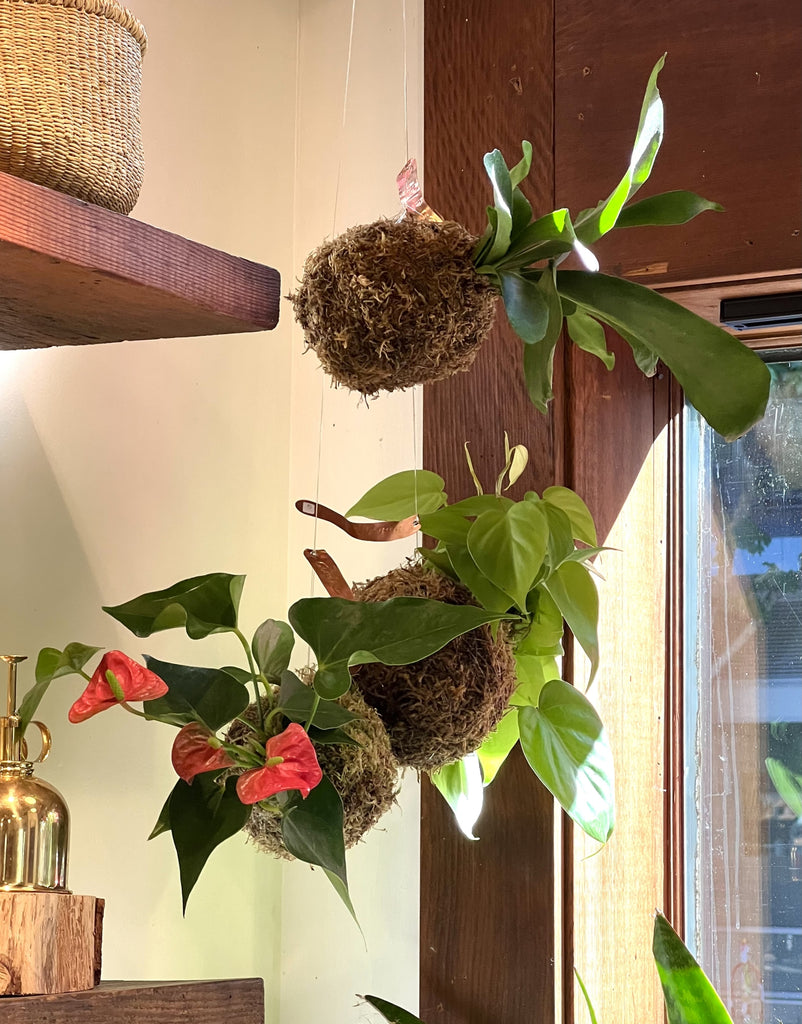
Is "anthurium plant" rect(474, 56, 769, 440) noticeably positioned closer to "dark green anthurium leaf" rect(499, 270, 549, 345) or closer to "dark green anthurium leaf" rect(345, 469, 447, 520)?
"dark green anthurium leaf" rect(499, 270, 549, 345)

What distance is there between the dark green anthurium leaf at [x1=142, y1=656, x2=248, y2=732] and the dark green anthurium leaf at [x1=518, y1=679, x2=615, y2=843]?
269 mm

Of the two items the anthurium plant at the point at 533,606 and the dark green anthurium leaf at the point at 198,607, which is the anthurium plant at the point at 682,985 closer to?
the anthurium plant at the point at 533,606

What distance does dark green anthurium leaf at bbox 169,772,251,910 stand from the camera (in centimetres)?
79

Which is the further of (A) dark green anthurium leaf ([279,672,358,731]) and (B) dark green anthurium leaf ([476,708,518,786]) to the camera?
(B) dark green anthurium leaf ([476,708,518,786])

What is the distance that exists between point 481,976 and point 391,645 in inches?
20.4

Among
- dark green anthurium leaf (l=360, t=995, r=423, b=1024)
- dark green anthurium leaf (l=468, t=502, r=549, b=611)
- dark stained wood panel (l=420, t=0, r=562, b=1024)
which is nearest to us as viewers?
dark green anthurium leaf (l=468, t=502, r=549, b=611)

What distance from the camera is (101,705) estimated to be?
0.77m

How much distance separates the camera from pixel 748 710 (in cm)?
127

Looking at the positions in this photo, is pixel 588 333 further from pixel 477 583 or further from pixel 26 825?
pixel 26 825

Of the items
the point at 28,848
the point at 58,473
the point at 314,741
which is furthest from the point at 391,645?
the point at 58,473

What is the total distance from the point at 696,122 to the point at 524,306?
424 mm

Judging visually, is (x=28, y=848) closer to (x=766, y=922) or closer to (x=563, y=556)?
(x=563, y=556)

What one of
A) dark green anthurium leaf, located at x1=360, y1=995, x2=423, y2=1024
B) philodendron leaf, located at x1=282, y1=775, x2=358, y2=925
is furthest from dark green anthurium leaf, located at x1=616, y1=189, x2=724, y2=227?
dark green anthurium leaf, located at x1=360, y1=995, x2=423, y2=1024

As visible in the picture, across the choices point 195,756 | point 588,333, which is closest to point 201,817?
point 195,756
